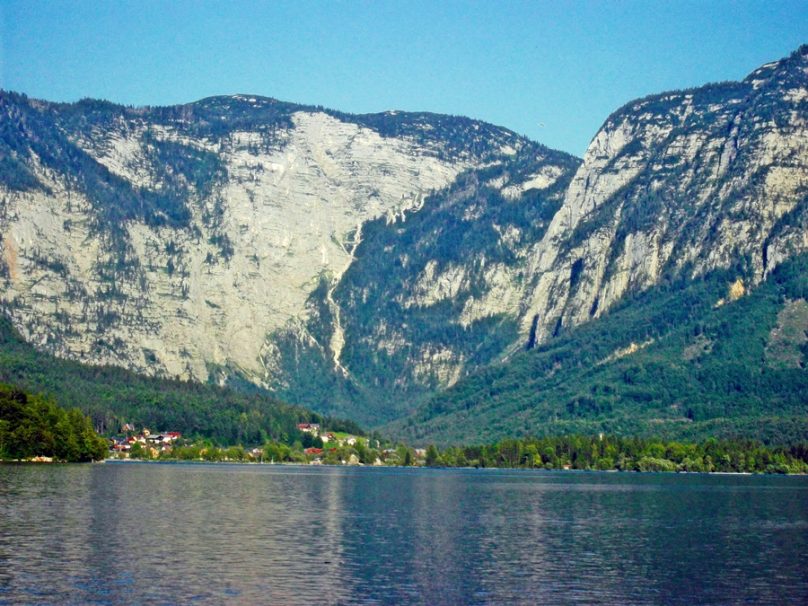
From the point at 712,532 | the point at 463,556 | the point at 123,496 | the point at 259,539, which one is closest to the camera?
the point at 463,556

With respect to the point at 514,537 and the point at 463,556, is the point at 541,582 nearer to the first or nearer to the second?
the point at 463,556

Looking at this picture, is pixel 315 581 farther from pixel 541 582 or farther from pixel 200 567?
pixel 541 582

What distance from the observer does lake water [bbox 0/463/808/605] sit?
7119cm

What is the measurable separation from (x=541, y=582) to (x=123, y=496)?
63577mm

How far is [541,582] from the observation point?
249ft

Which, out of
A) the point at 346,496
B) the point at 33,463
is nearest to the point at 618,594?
the point at 346,496

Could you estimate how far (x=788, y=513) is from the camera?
132 meters

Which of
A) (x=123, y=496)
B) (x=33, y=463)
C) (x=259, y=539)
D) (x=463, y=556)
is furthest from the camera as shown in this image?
(x=33, y=463)

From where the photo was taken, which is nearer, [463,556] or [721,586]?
[721,586]

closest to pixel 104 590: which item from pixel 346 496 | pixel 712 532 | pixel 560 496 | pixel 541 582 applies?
pixel 541 582

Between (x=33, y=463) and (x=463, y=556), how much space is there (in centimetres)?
12023

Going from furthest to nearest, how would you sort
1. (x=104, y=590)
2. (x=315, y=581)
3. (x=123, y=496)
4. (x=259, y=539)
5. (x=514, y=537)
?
1. (x=123, y=496)
2. (x=514, y=537)
3. (x=259, y=539)
4. (x=315, y=581)
5. (x=104, y=590)

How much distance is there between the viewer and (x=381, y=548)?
298 feet

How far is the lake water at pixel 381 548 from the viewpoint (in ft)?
234
